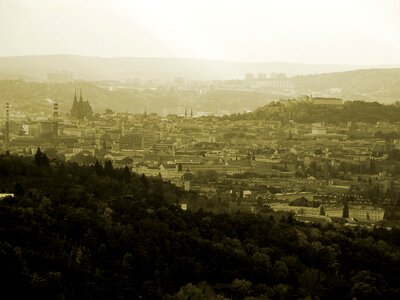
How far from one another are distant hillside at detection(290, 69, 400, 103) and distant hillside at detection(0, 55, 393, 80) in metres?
17.6

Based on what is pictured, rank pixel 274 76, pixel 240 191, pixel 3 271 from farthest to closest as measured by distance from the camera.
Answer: pixel 274 76, pixel 240 191, pixel 3 271

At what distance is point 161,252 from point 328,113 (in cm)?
4269

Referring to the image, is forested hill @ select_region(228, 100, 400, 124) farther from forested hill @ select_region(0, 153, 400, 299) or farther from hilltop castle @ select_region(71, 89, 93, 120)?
forested hill @ select_region(0, 153, 400, 299)

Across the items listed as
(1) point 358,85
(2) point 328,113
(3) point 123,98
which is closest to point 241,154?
(2) point 328,113

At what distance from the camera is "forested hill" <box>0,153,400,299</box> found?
586 inches

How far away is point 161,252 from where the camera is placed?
1708 cm

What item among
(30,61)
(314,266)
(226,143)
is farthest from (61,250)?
(30,61)

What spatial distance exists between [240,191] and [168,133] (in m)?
23.1

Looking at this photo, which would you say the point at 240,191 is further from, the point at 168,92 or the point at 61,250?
the point at 168,92

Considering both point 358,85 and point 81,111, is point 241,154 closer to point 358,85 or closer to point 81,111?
point 81,111

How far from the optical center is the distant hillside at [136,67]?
9357 centimetres

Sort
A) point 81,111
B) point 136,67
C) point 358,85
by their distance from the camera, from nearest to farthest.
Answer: point 81,111
point 358,85
point 136,67

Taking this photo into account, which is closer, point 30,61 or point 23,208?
point 23,208

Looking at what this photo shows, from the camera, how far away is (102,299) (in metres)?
14.3
